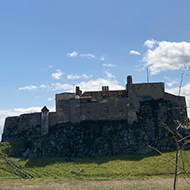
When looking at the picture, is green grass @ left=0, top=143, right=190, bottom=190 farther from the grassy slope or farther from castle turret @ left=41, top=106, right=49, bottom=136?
castle turret @ left=41, top=106, right=49, bottom=136

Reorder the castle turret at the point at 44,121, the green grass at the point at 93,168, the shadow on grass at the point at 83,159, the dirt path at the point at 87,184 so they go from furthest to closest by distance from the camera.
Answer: the castle turret at the point at 44,121 → the shadow on grass at the point at 83,159 → the green grass at the point at 93,168 → the dirt path at the point at 87,184

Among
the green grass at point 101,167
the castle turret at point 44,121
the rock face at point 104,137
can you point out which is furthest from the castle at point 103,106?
the green grass at point 101,167

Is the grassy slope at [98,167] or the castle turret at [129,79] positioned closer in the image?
the grassy slope at [98,167]

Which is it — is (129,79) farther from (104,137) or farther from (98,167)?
(98,167)

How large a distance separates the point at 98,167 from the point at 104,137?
445 inches

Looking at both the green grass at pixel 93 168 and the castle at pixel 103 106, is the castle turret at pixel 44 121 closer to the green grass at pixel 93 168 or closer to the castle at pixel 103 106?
the castle at pixel 103 106

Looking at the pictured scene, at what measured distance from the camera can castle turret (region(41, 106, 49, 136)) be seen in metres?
67.1

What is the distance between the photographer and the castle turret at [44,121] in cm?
6706

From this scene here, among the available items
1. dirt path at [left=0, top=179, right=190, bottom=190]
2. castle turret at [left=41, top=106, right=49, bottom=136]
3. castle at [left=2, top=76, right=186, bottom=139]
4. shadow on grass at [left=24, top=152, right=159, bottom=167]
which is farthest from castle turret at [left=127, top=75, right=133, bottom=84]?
dirt path at [left=0, top=179, right=190, bottom=190]

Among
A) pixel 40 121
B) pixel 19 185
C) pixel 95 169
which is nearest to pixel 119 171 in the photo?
pixel 95 169

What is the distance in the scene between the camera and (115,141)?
6116 cm

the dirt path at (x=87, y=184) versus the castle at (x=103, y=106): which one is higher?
the castle at (x=103, y=106)

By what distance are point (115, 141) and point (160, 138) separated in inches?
459

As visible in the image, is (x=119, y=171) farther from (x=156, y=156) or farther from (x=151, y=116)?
(x=151, y=116)
